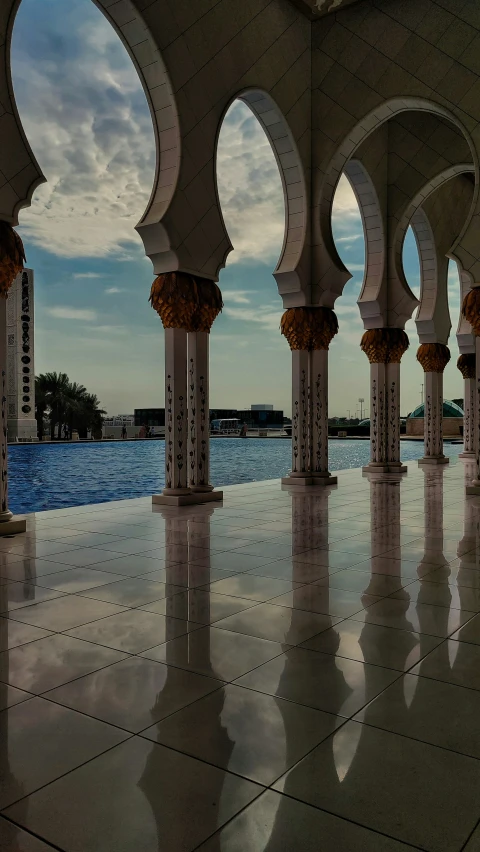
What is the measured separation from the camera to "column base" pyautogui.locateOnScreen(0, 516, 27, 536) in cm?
588

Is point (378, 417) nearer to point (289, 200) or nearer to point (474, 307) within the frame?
point (474, 307)

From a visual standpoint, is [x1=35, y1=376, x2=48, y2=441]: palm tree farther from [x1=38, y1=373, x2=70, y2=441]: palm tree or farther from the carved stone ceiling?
the carved stone ceiling

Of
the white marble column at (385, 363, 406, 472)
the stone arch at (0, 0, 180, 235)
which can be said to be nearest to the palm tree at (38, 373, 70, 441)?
the white marble column at (385, 363, 406, 472)

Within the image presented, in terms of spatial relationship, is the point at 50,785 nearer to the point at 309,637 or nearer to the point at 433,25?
the point at 309,637

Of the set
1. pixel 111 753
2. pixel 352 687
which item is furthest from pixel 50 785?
pixel 352 687

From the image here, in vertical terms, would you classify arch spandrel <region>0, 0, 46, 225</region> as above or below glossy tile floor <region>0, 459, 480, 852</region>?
above

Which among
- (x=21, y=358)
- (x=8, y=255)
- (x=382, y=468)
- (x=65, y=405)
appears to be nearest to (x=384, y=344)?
(x=382, y=468)

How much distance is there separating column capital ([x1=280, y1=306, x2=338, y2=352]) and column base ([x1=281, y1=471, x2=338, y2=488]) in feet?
7.03

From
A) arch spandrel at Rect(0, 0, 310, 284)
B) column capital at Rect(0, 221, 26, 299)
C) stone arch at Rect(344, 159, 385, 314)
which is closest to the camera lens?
column capital at Rect(0, 221, 26, 299)

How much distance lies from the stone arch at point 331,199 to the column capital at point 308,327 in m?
0.24

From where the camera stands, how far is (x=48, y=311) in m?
45.4

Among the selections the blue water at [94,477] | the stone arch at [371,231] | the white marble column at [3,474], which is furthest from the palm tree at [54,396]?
the white marble column at [3,474]

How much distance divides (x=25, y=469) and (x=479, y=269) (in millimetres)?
13575

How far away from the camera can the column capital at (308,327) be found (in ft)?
34.1
